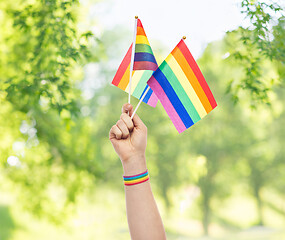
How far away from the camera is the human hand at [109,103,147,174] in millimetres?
1627

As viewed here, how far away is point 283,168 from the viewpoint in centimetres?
1308

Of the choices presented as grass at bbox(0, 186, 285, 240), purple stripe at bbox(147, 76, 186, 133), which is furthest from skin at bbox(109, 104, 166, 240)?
grass at bbox(0, 186, 285, 240)

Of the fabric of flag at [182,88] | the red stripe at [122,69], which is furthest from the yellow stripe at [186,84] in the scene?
the red stripe at [122,69]

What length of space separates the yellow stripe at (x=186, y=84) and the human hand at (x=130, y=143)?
0.29 meters

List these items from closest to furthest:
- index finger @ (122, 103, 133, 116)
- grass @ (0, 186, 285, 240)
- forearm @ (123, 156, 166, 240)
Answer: forearm @ (123, 156, 166, 240)
index finger @ (122, 103, 133, 116)
grass @ (0, 186, 285, 240)

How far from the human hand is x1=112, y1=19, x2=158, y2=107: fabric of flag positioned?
0.22 meters

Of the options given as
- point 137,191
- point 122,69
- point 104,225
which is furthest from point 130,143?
point 104,225

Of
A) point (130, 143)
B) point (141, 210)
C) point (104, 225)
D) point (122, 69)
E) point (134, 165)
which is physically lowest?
point (104, 225)

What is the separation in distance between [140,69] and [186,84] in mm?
230

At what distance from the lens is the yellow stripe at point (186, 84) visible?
1.78 metres

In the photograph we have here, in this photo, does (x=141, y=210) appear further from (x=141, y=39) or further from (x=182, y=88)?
(x=141, y=39)

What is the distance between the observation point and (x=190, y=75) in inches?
70.1

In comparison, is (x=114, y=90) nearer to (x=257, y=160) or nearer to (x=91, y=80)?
(x=91, y=80)

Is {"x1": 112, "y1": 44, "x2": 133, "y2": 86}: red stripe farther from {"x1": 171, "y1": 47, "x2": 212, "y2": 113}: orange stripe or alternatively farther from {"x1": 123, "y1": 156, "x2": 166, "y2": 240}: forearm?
{"x1": 123, "y1": 156, "x2": 166, "y2": 240}: forearm
